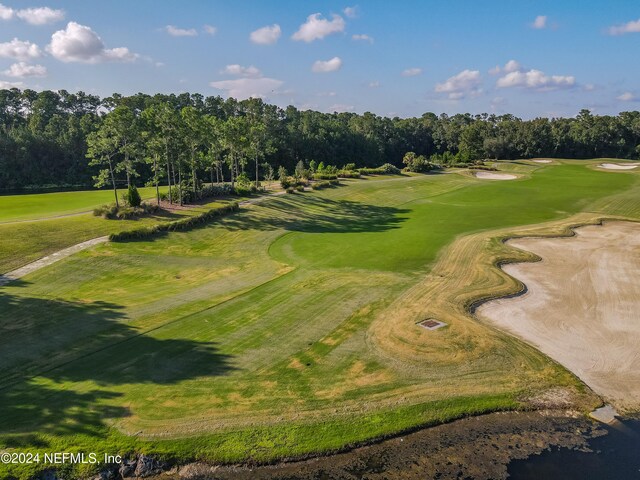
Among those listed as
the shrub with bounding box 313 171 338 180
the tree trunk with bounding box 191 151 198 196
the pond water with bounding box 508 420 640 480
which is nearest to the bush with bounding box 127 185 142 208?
the tree trunk with bounding box 191 151 198 196

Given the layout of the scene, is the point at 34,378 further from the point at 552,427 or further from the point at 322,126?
the point at 322,126

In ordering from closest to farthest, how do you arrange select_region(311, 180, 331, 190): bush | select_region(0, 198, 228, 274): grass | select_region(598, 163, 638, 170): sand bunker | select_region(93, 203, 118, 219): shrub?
select_region(0, 198, 228, 274): grass
select_region(93, 203, 118, 219): shrub
select_region(311, 180, 331, 190): bush
select_region(598, 163, 638, 170): sand bunker

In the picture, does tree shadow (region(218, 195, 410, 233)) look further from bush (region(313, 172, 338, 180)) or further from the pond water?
the pond water

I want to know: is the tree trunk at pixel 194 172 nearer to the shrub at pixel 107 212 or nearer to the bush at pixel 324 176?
the shrub at pixel 107 212

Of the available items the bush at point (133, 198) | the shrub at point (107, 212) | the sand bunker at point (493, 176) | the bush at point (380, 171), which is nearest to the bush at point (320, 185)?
the bush at point (380, 171)

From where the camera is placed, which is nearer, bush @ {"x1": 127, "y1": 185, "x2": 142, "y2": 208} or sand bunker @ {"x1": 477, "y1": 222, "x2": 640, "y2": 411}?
sand bunker @ {"x1": 477, "y1": 222, "x2": 640, "y2": 411}

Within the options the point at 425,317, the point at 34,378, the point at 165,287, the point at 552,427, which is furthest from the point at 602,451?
the point at 165,287
